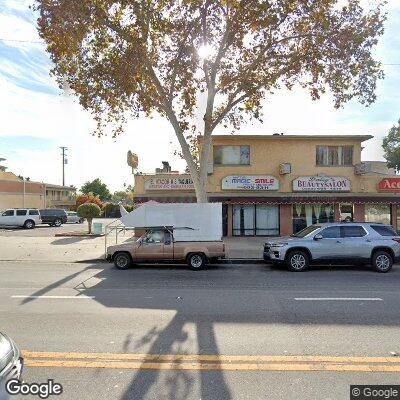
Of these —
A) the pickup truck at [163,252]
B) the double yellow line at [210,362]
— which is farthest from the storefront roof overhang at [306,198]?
the double yellow line at [210,362]

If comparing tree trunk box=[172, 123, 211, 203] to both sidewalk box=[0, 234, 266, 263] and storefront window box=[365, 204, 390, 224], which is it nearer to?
sidewalk box=[0, 234, 266, 263]

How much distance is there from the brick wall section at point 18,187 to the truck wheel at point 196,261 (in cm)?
3999

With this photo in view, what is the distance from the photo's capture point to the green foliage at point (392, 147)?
186 feet

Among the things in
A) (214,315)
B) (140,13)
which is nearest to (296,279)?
(214,315)

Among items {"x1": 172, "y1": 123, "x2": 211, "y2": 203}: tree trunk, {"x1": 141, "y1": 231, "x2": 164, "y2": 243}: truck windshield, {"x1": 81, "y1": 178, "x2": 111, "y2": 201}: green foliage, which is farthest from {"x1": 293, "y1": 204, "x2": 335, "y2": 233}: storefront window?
{"x1": 81, "y1": 178, "x2": 111, "y2": 201}: green foliage

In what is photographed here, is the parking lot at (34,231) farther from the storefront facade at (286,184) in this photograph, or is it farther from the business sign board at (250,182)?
the business sign board at (250,182)

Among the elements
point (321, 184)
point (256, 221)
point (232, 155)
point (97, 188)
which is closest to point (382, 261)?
point (321, 184)

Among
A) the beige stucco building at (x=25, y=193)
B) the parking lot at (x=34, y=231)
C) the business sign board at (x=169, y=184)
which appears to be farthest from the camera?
the beige stucco building at (x=25, y=193)

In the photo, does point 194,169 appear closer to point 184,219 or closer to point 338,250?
point 184,219

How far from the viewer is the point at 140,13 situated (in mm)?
13008

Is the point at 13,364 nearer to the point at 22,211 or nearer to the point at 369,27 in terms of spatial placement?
the point at 369,27

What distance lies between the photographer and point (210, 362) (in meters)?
4.72

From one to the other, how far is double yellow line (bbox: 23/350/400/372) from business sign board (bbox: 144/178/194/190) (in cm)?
1796

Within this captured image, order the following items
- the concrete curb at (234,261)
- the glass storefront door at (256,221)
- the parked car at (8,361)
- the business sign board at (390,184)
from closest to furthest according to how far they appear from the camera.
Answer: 1. the parked car at (8,361)
2. the concrete curb at (234,261)
3. the business sign board at (390,184)
4. the glass storefront door at (256,221)
